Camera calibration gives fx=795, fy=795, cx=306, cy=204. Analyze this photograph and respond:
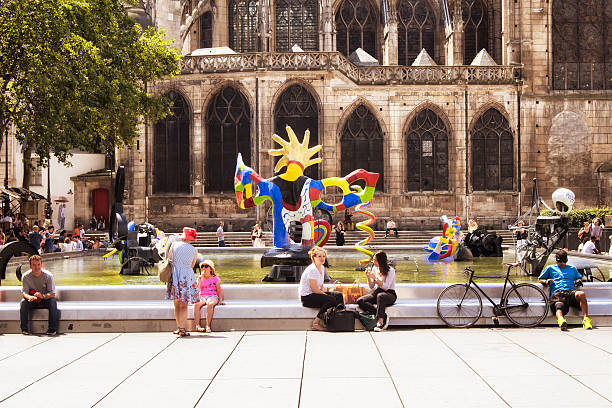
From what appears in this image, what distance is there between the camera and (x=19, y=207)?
42.3m

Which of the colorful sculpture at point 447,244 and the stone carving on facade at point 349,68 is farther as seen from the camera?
the stone carving on facade at point 349,68

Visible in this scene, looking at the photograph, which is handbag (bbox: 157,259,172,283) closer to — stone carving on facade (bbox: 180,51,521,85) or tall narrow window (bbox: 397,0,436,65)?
stone carving on facade (bbox: 180,51,521,85)

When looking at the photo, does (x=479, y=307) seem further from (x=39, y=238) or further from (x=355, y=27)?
(x=355, y=27)

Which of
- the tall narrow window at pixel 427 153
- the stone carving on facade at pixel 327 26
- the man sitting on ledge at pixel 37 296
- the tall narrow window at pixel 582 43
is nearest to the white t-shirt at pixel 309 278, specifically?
the man sitting on ledge at pixel 37 296

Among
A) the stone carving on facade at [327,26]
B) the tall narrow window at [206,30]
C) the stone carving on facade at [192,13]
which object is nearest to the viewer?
the stone carving on facade at [327,26]

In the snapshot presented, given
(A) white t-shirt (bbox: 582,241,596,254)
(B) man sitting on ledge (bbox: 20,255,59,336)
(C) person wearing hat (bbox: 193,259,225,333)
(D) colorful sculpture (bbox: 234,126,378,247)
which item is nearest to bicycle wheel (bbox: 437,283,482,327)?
(C) person wearing hat (bbox: 193,259,225,333)

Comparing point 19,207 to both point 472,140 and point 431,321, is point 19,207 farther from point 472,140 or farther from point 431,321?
point 431,321

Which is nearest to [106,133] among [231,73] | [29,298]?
[231,73]

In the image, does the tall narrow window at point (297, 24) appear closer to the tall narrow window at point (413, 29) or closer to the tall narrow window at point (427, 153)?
the tall narrow window at point (413, 29)

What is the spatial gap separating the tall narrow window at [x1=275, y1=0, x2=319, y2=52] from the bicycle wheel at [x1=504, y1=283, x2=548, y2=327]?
34127 mm

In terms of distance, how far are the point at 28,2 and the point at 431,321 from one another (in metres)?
18.6

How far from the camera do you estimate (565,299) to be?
1194 cm

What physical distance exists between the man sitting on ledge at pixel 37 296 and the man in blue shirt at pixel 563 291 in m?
7.41

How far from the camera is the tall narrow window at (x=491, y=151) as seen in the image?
133 ft
